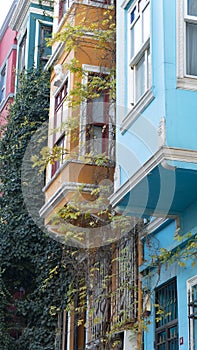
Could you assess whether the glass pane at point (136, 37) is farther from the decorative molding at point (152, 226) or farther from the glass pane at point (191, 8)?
the decorative molding at point (152, 226)

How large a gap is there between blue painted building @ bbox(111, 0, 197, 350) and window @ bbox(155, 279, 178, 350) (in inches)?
0.6

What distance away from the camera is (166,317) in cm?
1062

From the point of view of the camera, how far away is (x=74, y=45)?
13.5 m

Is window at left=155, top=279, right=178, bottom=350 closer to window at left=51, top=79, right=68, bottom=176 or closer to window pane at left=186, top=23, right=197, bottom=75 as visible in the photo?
window pane at left=186, top=23, right=197, bottom=75

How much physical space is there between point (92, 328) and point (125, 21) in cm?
558

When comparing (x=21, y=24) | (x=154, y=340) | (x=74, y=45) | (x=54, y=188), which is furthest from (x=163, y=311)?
(x=21, y=24)

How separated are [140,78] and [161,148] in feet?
7.04

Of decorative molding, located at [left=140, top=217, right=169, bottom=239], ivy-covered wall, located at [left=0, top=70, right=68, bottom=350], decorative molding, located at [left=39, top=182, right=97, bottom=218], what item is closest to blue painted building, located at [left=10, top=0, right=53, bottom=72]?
ivy-covered wall, located at [left=0, top=70, right=68, bottom=350]

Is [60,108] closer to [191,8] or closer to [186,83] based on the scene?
[191,8]

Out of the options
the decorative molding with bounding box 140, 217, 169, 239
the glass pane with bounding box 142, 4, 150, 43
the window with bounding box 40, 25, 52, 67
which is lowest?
the decorative molding with bounding box 140, 217, 169, 239

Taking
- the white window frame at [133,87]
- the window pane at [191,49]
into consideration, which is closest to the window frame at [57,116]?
the white window frame at [133,87]

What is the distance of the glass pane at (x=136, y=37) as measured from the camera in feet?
34.9

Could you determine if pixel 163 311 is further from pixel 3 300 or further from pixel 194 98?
pixel 3 300

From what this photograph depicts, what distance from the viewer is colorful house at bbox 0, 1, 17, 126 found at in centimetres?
2133
